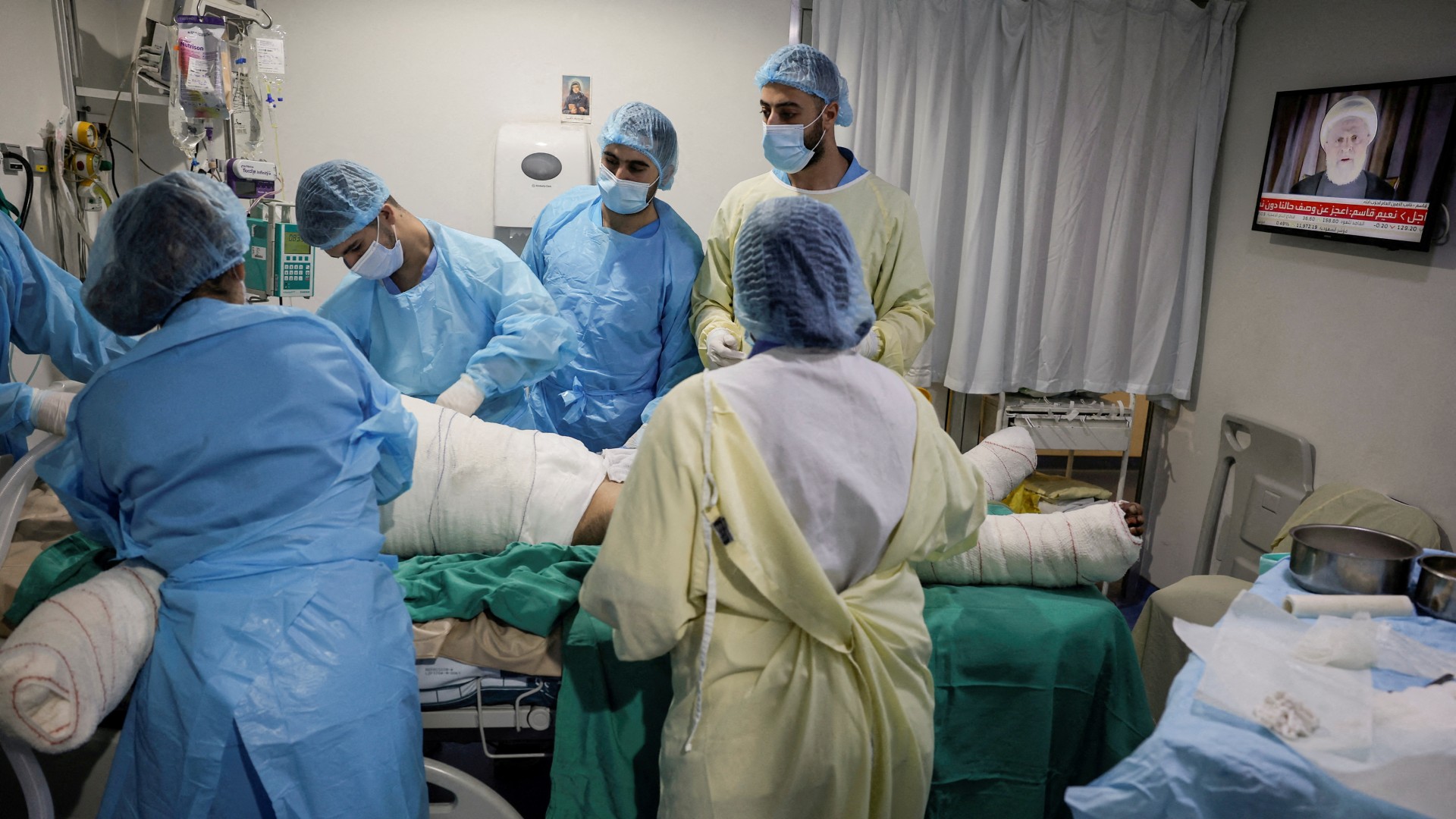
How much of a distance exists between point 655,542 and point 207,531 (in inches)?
29.2

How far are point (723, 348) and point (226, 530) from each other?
4.19 ft

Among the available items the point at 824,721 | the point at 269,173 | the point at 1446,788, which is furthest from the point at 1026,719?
the point at 269,173

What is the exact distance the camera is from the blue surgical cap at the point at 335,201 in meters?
2.18

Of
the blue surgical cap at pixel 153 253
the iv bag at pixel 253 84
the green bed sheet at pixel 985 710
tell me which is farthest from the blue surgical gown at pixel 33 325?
the green bed sheet at pixel 985 710

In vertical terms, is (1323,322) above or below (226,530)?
above

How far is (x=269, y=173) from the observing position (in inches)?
106

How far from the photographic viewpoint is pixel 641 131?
2588mm

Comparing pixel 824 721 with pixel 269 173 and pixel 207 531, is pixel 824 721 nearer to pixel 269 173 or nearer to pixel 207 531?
pixel 207 531

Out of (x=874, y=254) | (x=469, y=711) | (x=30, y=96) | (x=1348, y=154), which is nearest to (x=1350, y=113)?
(x=1348, y=154)

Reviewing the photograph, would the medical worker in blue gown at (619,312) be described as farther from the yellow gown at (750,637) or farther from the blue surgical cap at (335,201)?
the yellow gown at (750,637)

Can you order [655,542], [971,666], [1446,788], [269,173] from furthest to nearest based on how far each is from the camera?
[269,173], [971,666], [655,542], [1446,788]

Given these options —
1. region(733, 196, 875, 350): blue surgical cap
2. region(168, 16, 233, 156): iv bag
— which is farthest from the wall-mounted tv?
region(168, 16, 233, 156): iv bag

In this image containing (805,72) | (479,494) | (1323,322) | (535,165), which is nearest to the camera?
(479,494)

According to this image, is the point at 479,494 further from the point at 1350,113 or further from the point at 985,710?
the point at 1350,113
